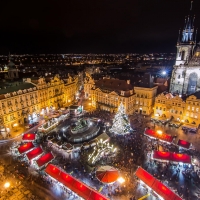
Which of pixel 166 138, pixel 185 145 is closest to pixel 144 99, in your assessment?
pixel 166 138

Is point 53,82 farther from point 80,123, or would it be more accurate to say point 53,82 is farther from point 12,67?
point 80,123

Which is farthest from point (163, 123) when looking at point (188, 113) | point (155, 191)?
point (155, 191)

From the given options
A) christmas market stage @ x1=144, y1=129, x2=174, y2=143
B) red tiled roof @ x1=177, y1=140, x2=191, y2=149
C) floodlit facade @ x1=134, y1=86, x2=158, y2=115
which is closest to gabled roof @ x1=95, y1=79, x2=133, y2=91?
floodlit facade @ x1=134, y1=86, x2=158, y2=115

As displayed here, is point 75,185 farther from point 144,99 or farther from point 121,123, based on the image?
point 144,99

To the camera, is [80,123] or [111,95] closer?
[80,123]

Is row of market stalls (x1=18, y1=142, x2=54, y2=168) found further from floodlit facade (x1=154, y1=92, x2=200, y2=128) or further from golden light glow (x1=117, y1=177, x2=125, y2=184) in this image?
floodlit facade (x1=154, y1=92, x2=200, y2=128)

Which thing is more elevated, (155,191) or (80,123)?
(80,123)
